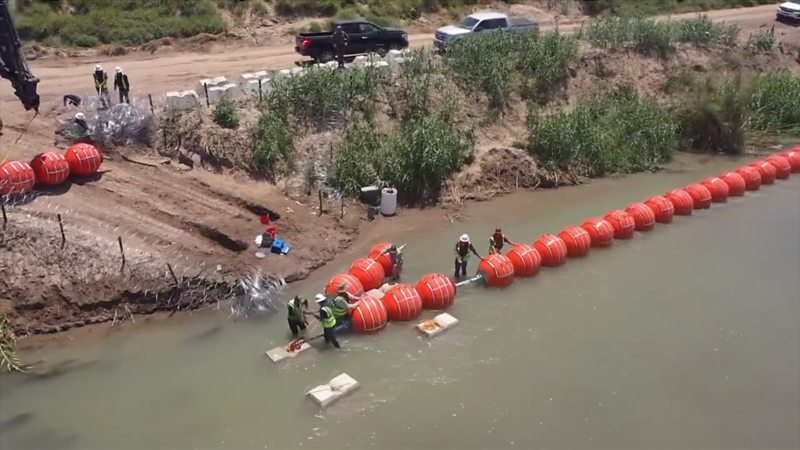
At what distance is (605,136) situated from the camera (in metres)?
24.0

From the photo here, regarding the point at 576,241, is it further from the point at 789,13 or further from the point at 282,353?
the point at 789,13

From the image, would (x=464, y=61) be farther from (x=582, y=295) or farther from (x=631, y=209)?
(x=582, y=295)

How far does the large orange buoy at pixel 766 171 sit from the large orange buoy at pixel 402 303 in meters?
14.3

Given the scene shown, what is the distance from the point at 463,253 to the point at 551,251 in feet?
A: 7.78

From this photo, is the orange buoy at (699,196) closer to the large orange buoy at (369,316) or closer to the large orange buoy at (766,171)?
the large orange buoy at (766,171)

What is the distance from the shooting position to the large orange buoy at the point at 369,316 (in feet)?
46.7

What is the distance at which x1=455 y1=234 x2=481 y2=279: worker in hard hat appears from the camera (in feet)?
53.4

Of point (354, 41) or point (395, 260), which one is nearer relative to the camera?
point (395, 260)

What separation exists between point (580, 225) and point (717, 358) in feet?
20.6

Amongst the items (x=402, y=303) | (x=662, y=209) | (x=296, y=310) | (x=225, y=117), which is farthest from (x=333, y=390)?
(x=662, y=209)

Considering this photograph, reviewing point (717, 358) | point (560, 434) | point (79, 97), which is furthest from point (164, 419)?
point (79, 97)

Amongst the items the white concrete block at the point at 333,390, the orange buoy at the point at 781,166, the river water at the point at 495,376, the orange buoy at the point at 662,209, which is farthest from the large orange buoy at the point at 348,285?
the orange buoy at the point at 781,166

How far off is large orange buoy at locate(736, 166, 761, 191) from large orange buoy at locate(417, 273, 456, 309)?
12441 millimetres

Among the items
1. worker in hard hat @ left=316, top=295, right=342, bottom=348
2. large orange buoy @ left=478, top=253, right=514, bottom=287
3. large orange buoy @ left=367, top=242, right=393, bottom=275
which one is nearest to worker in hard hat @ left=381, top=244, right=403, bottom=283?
large orange buoy @ left=367, top=242, right=393, bottom=275
